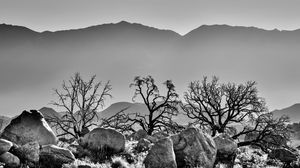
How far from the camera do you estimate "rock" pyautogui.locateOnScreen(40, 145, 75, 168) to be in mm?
16922

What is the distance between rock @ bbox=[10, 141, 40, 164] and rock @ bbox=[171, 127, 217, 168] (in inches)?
289

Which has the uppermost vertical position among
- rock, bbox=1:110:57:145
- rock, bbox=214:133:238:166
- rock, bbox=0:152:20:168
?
rock, bbox=1:110:57:145

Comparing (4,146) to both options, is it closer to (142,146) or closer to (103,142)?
(103,142)

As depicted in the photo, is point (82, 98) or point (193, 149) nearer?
point (193, 149)

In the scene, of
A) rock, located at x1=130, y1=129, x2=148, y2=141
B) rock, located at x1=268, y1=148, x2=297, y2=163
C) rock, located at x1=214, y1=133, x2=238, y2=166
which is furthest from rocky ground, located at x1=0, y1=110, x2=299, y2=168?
rock, located at x1=130, y1=129, x2=148, y2=141

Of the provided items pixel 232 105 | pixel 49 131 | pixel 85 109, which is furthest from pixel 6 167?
pixel 232 105

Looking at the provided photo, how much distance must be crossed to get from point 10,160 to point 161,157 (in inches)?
262

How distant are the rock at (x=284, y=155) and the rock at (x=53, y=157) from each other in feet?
58.2

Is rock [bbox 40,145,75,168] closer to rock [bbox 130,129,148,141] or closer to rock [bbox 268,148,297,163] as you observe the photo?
rock [bbox 268,148,297,163]

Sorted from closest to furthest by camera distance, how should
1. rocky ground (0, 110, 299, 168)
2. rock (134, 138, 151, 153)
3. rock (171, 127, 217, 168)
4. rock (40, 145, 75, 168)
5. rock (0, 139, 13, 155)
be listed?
rock (0, 139, 13, 155) < rocky ground (0, 110, 299, 168) < rock (40, 145, 75, 168) < rock (171, 127, 217, 168) < rock (134, 138, 151, 153)

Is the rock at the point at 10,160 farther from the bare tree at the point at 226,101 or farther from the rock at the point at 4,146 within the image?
the bare tree at the point at 226,101

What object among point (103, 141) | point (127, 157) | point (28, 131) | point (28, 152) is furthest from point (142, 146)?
point (28, 152)

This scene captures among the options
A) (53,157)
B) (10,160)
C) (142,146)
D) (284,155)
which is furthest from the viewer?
(284,155)

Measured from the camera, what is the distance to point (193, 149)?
20.8m
